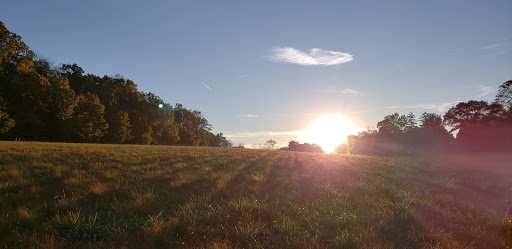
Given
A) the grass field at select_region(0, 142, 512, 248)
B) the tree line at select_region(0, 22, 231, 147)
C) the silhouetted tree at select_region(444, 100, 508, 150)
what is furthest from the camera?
the silhouetted tree at select_region(444, 100, 508, 150)

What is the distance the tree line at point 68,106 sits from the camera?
3131 cm

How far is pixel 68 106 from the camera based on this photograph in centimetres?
3734

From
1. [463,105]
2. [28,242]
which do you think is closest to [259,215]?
[28,242]

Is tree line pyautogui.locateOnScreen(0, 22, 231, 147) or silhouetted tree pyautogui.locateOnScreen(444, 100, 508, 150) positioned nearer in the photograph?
tree line pyautogui.locateOnScreen(0, 22, 231, 147)

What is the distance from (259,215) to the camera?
523 cm

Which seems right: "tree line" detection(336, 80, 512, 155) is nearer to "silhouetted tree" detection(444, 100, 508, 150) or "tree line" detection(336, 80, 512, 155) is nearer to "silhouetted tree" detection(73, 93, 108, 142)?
"silhouetted tree" detection(444, 100, 508, 150)

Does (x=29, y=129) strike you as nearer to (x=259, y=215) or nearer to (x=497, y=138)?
(x=259, y=215)

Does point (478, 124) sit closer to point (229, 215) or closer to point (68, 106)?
point (229, 215)

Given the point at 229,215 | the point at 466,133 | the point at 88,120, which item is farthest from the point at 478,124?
the point at 88,120

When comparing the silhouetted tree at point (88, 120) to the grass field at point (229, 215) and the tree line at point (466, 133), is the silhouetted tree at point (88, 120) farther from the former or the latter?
the tree line at point (466, 133)

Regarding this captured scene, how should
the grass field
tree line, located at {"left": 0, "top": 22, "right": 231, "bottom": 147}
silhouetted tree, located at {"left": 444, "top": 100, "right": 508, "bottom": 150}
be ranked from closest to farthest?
1. the grass field
2. tree line, located at {"left": 0, "top": 22, "right": 231, "bottom": 147}
3. silhouetted tree, located at {"left": 444, "top": 100, "right": 508, "bottom": 150}

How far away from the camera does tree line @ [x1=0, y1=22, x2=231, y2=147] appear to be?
31312mm

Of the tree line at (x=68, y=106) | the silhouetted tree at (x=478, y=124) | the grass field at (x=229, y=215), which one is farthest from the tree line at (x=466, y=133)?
the tree line at (x=68, y=106)

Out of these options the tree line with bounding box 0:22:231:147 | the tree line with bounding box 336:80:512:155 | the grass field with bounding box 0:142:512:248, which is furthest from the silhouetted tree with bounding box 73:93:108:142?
the tree line with bounding box 336:80:512:155
